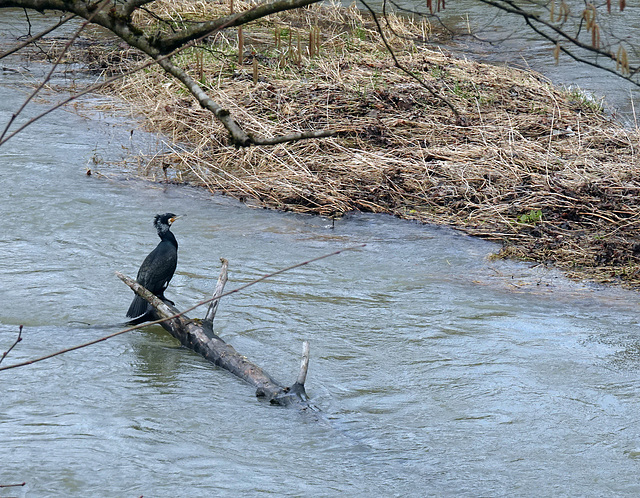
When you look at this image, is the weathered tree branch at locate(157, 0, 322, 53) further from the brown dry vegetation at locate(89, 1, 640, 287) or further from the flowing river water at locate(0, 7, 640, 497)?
the brown dry vegetation at locate(89, 1, 640, 287)

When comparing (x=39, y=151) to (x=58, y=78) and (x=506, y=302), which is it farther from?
(x=506, y=302)

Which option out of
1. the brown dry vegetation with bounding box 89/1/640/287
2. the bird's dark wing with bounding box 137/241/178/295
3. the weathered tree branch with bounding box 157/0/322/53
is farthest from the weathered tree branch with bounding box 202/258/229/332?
the brown dry vegetation with bounding box 89/1/640/287

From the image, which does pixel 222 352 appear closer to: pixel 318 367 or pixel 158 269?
pixel 318 367

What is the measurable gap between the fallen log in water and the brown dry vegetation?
286 cm

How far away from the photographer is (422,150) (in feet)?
27.5

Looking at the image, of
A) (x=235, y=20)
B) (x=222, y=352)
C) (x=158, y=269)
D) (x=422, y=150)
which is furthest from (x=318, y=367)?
(x=422, y=150)

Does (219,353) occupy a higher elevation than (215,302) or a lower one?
lower

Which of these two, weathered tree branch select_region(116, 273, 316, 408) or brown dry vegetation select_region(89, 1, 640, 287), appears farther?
brown dry vegetation select_region(89, 1, 640, 287)

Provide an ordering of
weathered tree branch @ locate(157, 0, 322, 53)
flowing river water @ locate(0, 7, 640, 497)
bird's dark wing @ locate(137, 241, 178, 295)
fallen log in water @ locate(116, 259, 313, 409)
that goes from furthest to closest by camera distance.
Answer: bird's dark wing @ locate(137, 241, 178, 295) < fallen log in water @ locate(116, 259, 313, 409) < flowing river water @ locate(0, 7, 640, 497) < weathered tree branch @ locate(157, 0, 322, 53)

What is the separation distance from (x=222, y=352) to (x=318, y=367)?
598 millimetres

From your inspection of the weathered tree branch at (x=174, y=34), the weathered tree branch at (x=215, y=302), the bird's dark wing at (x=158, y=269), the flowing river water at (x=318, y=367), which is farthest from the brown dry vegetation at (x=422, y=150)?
the weathered tree branch at (x=174, y=34)

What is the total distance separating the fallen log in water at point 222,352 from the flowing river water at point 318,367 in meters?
0.08

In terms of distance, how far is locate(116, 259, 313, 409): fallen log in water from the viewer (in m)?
4.24

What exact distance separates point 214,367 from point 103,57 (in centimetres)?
901
